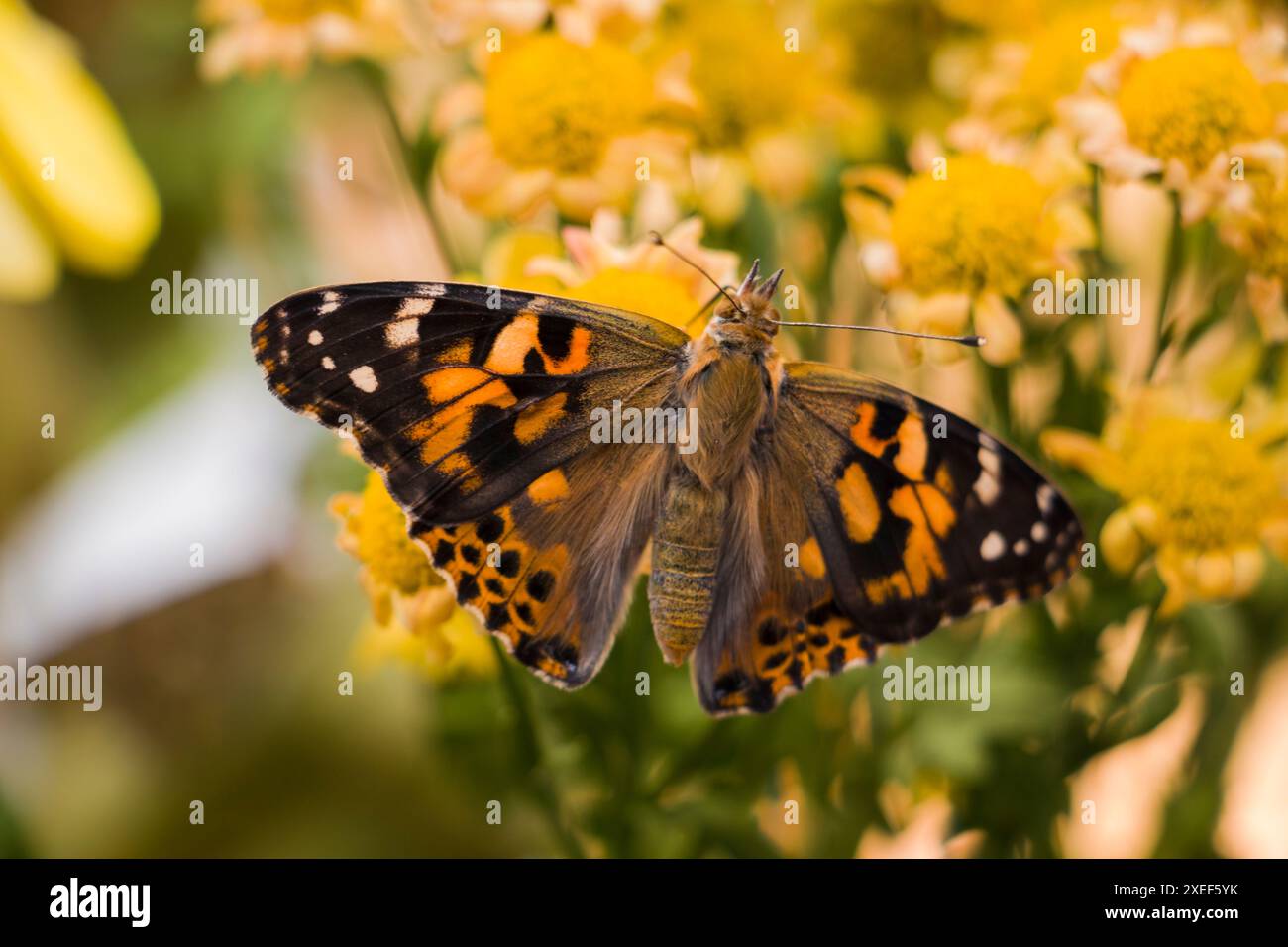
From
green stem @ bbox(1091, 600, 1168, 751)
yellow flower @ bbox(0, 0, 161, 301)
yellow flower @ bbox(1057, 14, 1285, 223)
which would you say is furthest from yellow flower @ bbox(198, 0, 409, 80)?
green stem @ bbox(1091, 600, 1168, 751)

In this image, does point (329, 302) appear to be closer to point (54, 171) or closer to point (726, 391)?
point (726, 391)

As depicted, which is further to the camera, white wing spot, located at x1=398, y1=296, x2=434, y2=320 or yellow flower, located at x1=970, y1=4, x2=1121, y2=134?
yellow flower, located at x1=970, y1=4, x2=1121, y2=134

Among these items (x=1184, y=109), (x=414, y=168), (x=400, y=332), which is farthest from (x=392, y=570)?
(x=1184, y=109)

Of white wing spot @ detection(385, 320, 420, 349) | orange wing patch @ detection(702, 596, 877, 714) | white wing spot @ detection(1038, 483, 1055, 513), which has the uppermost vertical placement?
white wing spot @ detection(385, 320, 420, 349)

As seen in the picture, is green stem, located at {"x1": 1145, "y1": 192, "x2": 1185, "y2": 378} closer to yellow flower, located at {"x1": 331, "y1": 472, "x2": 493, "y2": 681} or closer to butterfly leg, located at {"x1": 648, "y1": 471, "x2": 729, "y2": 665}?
butterfly leg, located at {"x1": 648, "y1": 471, "x2": 729, "y2": 665}

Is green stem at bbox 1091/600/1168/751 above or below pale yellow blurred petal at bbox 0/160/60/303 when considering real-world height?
below
